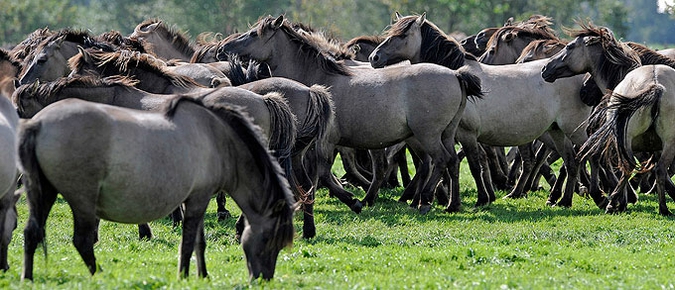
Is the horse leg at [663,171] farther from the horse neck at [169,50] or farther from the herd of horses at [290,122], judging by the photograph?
the horse neck at [169,50]

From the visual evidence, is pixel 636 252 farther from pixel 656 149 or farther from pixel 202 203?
pixel 202 203

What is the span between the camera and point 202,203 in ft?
28.6

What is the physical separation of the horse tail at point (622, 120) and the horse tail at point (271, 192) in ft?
19.9

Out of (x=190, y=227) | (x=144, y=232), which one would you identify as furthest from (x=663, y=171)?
(x=190, y=227)

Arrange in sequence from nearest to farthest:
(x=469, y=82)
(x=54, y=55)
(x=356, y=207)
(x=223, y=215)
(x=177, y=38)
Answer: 1. (x=223, y=215)
2. (x=469, y=82)
3. (x=356, y=207)
4. (x=54, y=55)
5. (x=177, y=38)

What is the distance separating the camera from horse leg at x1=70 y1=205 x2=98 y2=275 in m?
8.20

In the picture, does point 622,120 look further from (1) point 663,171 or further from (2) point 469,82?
(2) point 469,82

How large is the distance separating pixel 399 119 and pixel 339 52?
8.44ft

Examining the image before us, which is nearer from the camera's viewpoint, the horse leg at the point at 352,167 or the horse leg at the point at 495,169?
the horse leg at the point at 352,167

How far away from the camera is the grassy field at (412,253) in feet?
28.9

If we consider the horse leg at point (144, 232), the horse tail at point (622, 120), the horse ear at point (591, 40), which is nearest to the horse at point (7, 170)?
the horse leg at point (144, 232)

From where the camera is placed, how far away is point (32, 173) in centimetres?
798

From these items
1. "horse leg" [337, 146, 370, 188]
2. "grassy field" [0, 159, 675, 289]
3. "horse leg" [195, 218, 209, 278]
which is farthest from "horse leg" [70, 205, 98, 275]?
"horse leg" [337, 146, 370, 188]

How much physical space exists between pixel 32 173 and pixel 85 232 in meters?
0.65
